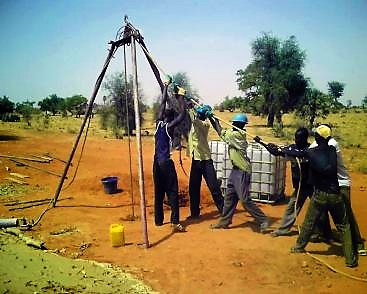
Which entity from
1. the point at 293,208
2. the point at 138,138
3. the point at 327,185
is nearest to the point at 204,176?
the point at 138,138

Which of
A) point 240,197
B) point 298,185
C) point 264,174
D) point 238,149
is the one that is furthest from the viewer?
point 264,174

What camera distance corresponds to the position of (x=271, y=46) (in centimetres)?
2816

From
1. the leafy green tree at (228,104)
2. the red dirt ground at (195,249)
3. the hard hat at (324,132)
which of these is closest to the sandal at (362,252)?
the red dirt ground at (195,249)

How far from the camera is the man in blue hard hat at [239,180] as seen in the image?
6121 mm

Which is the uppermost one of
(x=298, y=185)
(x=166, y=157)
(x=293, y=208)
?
(x=166, y=157)

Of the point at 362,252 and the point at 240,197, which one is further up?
the point at 240,197

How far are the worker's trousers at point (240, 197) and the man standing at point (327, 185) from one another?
1.18 meters

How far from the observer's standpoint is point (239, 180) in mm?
6145

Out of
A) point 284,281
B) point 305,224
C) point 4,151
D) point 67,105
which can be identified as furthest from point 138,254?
point 67,105

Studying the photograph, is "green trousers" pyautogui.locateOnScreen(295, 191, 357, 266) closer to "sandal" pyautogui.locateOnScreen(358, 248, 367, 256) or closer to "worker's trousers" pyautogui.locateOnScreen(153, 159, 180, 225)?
"sandal" pyautogui.locateOnScreen(358, 248, 367, 256)

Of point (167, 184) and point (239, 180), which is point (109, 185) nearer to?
point (167, 184)

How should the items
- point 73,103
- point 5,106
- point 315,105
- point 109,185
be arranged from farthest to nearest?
point 73,103 < point 5,106 < point 315,105 < point 109,185

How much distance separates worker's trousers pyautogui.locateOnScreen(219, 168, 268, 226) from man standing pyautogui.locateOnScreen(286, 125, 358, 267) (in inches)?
46.3

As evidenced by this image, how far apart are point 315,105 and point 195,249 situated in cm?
2142
